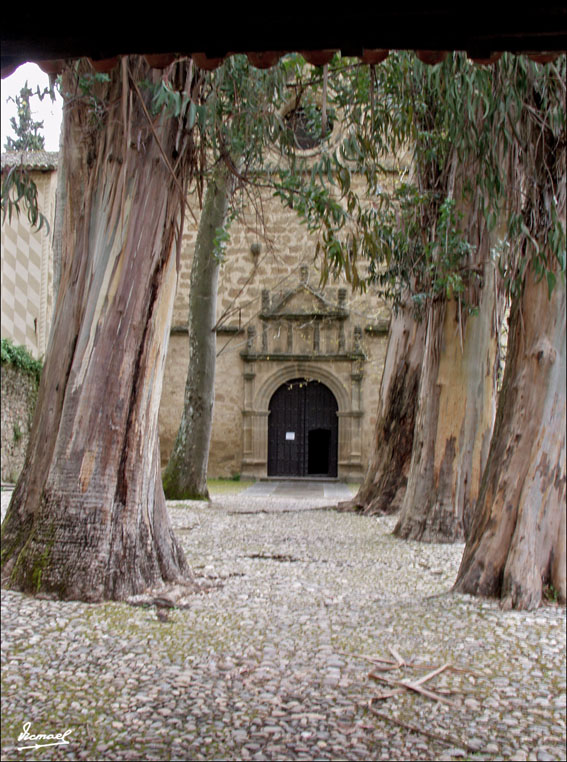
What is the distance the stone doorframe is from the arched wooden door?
0.98ft

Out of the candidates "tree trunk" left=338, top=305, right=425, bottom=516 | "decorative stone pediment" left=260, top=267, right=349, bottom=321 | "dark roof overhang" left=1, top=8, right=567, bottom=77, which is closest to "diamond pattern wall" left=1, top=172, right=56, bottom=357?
"decorative stone pediment" left=260, top=267, right=349, bottom=321

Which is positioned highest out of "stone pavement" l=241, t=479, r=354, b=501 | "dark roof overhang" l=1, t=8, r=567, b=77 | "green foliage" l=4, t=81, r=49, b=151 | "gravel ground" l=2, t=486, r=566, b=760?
"green foliage" l=4, t=81, r=49, b=151

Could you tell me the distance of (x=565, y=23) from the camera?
1535mm

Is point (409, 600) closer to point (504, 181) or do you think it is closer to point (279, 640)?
point (279, 640)

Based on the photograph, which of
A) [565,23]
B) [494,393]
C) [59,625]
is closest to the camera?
[565,23]

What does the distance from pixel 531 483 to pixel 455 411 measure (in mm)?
2726

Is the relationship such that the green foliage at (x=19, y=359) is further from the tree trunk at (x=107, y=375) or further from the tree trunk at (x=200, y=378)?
the tree trunk at (x=107, y=375)

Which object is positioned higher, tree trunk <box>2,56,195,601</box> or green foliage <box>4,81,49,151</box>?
green foliage <box>4,81,49,151</box>

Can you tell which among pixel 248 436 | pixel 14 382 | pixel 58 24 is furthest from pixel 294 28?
pixel 248 436

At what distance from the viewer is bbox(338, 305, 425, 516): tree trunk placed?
10.8 metres

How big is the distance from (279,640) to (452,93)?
380 cm

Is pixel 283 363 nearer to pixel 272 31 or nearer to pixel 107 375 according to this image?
pixel 107 375

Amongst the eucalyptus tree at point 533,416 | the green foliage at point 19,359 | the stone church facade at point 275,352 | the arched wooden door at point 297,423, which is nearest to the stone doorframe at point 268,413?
the stone church facade at point 275,352

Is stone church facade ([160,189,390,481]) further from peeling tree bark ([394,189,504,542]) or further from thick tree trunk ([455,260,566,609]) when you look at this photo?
thick tree trunk ([455,260,566,609])
